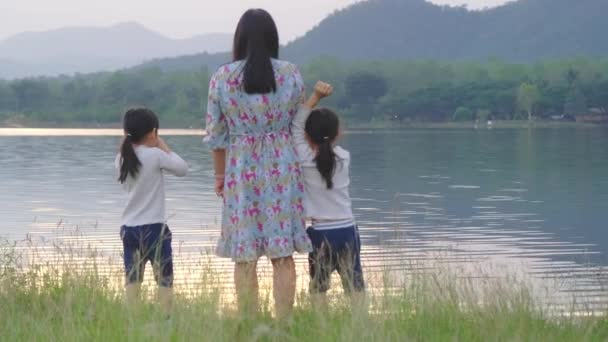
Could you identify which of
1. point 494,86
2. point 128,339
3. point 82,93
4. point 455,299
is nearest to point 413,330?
point 455,299

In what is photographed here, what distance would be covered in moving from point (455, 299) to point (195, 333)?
133cm

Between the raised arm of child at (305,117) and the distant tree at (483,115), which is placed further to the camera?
the distant tree at (483,115)

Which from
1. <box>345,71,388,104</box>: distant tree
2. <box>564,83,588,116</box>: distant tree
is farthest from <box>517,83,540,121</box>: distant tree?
<box>345,71,388,104</box>: distant tree

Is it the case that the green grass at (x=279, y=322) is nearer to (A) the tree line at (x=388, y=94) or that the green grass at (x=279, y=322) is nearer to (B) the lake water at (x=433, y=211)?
(B) the lake water at (x=433, y=211)

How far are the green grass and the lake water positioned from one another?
30.1 inches

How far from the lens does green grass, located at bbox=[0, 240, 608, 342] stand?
4008 mm

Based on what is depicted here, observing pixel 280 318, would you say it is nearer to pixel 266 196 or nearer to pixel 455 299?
pixel 266 196

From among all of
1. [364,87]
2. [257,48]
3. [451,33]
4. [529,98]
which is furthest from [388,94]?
[257,48]

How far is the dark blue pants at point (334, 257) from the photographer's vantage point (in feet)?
15.8

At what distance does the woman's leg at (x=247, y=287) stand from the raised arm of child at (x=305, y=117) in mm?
609

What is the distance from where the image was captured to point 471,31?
183m

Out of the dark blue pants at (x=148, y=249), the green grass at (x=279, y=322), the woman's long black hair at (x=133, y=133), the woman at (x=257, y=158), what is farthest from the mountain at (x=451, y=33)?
the woman at (x=257, y=158)

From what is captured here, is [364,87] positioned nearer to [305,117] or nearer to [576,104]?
[576,104]

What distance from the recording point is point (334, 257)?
4.92 meters
